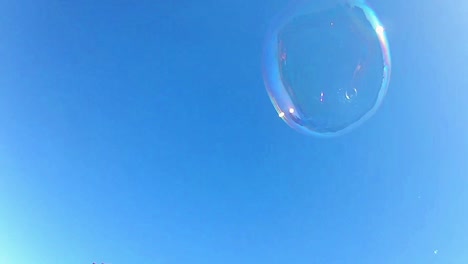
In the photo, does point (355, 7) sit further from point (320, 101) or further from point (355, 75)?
point (320, 101)

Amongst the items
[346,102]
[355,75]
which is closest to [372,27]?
[355,75]

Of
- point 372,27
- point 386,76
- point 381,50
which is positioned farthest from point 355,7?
point 386,76

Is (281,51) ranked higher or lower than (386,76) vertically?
higher

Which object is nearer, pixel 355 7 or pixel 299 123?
pixel 355 7

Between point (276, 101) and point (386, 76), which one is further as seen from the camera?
point (276, 101)

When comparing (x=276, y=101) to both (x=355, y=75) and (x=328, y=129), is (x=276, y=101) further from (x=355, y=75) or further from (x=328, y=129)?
(x=355, y=75)

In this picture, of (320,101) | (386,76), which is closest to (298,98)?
(320,101)

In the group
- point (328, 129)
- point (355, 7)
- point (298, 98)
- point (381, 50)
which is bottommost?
point (328, 129)

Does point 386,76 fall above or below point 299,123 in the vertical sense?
above
